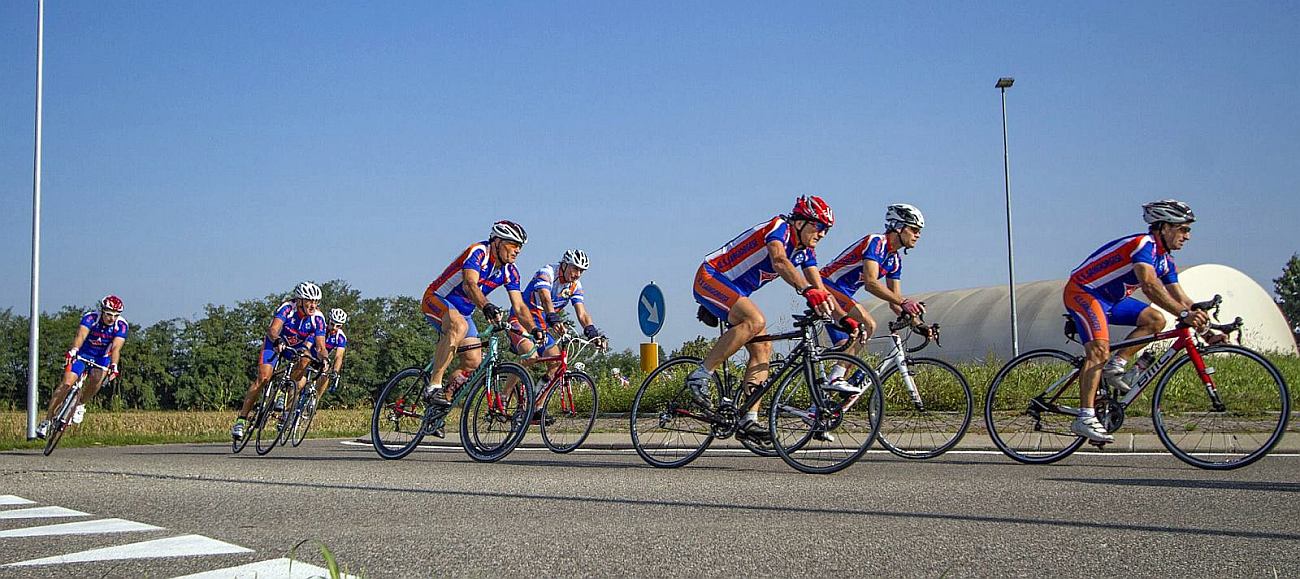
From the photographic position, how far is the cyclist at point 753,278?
8383 millimetres

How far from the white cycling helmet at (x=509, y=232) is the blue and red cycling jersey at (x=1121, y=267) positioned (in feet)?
14.5

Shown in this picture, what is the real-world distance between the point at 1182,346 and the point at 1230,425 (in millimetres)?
604

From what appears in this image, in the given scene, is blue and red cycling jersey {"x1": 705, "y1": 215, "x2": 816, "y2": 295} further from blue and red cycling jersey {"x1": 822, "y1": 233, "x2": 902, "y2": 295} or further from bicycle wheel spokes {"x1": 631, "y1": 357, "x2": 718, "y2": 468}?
blue and red cycling jersey {"x1": 822, "y1": 233, "x2": 902, "y2": 295}

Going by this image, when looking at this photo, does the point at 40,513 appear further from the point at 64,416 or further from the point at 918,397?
the point at 64,416

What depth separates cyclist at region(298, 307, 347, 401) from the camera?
1262cm

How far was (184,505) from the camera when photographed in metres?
6.59

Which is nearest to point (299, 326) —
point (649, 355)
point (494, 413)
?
point (494, 413)

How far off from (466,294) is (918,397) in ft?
12.6

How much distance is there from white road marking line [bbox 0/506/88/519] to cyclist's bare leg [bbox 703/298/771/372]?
4.13 meters

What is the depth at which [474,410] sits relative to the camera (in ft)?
32.1

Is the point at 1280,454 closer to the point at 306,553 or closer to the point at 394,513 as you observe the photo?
the point at 394,513

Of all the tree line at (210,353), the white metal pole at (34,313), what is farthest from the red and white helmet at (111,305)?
the tree line at (210,353)

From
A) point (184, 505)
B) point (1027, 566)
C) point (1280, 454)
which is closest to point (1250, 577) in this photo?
point (1027, 566)

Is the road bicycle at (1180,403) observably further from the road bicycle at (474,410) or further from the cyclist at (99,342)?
the cyclist at (99,342)
